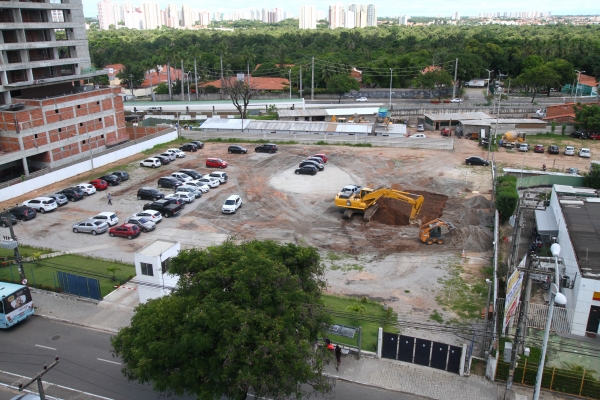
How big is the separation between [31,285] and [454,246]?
27.4m

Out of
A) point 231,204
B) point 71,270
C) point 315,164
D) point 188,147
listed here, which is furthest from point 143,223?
point 188,147

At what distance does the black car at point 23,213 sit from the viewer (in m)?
40.2

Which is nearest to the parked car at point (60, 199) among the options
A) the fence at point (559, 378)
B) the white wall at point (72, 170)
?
the white wall at point (72, 170)

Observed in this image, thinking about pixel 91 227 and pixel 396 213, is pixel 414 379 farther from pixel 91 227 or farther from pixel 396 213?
pixel 91 227

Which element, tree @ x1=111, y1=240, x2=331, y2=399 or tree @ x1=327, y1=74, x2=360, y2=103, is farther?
tree @ x1=327, y1=74, x2=360, y2=103

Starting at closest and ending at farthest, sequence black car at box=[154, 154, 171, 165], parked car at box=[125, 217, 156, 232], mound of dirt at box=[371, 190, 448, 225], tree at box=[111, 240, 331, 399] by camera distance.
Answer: tree at box=[111, 240, 331, 399], parked car at box=[125, 217, 156, 232], mound of dirt at box=[371, 190, 448, 225], black car at box=[154, 154, 171, 165]

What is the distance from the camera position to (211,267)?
714 inches

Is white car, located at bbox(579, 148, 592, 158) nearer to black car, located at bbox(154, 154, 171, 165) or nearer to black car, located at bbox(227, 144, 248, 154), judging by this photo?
black car, located at bbox(227, 144, 248, 154)

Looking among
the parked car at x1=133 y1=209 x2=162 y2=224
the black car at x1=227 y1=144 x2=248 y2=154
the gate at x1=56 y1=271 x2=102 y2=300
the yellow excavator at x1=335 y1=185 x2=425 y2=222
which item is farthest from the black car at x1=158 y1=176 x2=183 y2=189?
the gate at x1=56 y1=271 x2=102 y2=300

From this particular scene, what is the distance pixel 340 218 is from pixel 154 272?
17924 mm

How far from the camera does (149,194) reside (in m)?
Answer: 44.4

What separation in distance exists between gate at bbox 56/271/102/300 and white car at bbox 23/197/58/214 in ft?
50.7

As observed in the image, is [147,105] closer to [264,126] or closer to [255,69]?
[264,126]

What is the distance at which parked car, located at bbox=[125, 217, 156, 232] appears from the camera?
3775 cm
